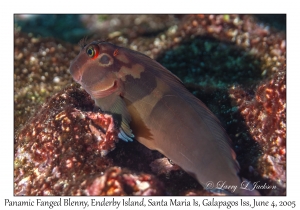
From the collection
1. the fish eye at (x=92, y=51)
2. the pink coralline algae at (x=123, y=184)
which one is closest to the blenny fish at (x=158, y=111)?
the fish eye at (x=92, y=51)

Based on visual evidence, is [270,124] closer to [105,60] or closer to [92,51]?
[105,60]

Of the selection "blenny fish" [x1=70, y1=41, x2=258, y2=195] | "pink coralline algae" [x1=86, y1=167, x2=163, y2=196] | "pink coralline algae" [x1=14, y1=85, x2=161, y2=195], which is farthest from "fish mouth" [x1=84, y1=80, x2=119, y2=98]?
"pink coralline algae" [x1=86, y1=167, x2=163, y2=196]

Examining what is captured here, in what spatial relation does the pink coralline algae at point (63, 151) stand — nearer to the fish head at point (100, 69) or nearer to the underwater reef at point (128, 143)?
the underwater reef at point (128, 143)

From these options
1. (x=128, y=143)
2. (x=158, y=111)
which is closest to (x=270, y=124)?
(x=158, y=111)

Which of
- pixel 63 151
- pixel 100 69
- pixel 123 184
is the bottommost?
pixel 123 184
